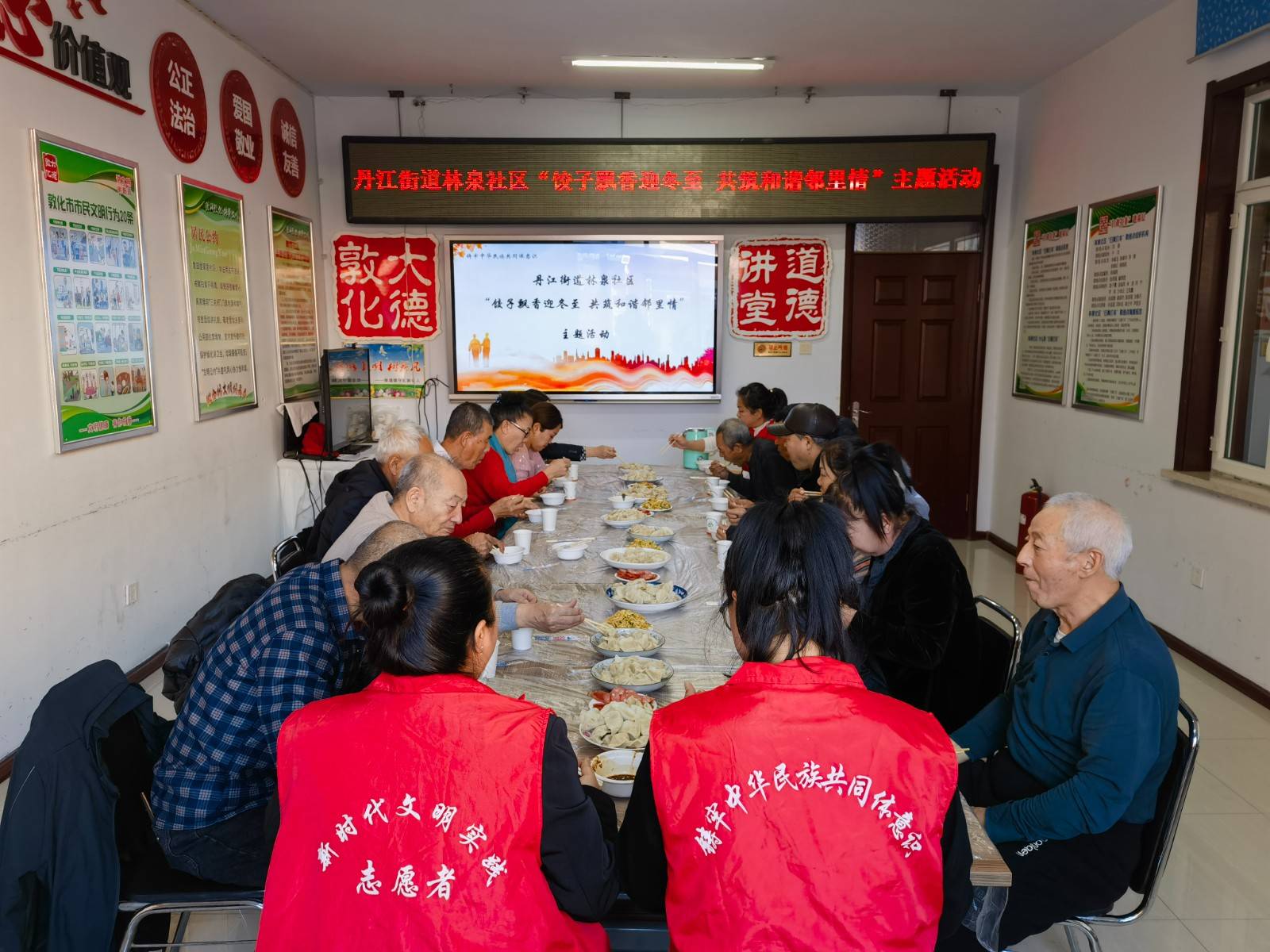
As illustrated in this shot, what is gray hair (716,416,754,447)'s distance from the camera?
4883 millimetres

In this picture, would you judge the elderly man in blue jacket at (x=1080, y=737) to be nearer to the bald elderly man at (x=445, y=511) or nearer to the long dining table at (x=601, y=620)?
the long dining table at (x=601, y=620)

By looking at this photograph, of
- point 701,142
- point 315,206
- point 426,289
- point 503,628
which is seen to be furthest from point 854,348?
point 503,628

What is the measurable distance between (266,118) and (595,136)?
6.45ft

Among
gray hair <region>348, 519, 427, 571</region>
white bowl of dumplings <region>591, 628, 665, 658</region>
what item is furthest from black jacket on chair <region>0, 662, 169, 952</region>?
white bowl of dumplings <region>591, 628, 665, 658</region>

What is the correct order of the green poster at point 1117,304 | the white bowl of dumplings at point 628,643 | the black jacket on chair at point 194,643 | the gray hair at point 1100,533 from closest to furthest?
1. the gray hair at point 1100,533
2. the black jacket on chair at point 194,643
3. the white bowl of dumplings at point 628,643
4. the green poster at point 1117,304

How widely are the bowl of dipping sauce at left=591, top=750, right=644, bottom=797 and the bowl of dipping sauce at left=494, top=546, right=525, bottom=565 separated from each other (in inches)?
52.6

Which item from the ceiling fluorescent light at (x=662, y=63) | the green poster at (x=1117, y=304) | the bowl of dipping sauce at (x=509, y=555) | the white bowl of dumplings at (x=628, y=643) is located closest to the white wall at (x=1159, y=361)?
the green poster at (x=1117, y=304)

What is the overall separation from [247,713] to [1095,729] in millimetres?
1492

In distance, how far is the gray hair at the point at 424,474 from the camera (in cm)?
225

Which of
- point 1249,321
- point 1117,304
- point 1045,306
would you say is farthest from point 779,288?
point 1249,321

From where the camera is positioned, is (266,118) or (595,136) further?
(595,136)

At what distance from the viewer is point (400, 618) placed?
127 centimetres

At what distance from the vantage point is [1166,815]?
1591 mm

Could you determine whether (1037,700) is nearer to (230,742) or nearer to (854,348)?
(230,742)
